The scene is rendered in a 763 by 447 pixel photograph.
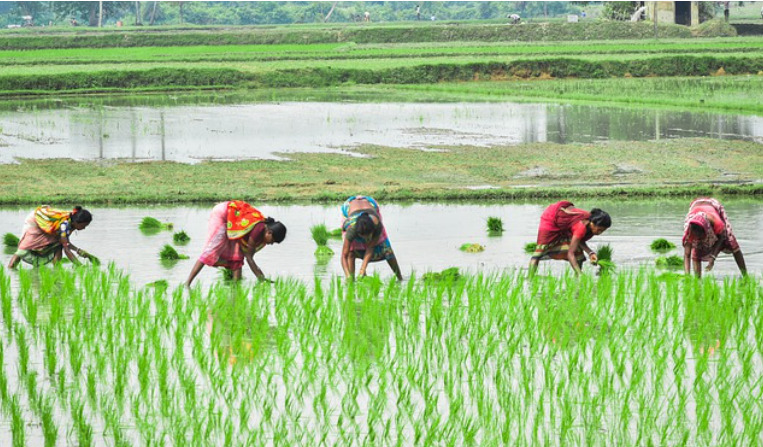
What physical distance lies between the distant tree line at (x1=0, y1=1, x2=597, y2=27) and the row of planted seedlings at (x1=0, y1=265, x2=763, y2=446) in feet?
255

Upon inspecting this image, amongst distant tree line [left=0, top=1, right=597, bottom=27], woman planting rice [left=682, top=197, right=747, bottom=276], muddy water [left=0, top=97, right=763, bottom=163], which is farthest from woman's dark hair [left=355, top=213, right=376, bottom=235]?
distant tree line [left=0, top=1, right=597, bottom=27]

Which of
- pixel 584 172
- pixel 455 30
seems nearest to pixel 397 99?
pixel 584 172

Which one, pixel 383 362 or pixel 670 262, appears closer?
pixel 383 362

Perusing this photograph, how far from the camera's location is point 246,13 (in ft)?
301

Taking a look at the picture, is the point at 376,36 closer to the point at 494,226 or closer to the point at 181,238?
the point at 494,226

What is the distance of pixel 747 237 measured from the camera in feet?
32.8

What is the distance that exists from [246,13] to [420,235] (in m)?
83.5

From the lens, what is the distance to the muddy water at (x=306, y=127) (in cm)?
1772

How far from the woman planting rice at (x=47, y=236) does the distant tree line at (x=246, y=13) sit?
75.4 meters

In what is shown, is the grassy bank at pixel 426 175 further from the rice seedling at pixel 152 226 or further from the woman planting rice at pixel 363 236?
the woman planting rice at pixel 363 236

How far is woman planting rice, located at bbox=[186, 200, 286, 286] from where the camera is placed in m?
7.30

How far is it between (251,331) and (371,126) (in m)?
14.6

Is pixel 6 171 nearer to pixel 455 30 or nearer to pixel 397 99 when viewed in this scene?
pixel 397 99

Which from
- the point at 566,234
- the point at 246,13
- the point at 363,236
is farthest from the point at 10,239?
the point at 246,13
